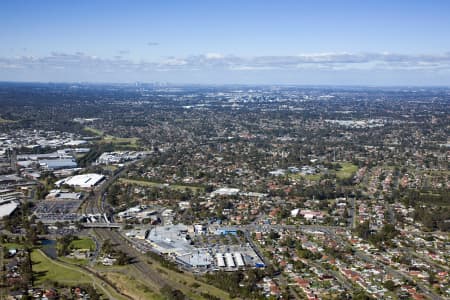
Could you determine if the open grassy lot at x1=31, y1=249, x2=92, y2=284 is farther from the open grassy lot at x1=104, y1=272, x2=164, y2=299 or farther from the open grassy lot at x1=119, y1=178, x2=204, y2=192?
the open grassy lot at x1=119, y1=178, x2=204, y2=192

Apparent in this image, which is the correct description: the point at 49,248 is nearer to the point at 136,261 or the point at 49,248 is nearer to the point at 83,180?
the point at 136,261

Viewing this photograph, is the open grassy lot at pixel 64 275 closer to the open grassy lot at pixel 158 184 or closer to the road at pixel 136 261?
the road at pixel 136 261

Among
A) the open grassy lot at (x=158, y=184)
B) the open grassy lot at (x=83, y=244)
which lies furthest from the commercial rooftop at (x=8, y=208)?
the open grassy lot at (x=158, y=184)

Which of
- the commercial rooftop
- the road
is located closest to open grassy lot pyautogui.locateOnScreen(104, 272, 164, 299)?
the road

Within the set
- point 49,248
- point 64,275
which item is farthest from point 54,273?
point 49,248

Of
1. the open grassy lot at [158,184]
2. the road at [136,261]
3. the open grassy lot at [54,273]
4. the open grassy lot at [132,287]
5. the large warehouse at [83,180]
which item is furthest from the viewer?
the large warehouse at [83,180]

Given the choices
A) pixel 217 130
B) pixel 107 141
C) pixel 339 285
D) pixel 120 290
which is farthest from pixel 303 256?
pixel 217 130

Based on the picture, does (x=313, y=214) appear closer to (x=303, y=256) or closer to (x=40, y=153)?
(x=303, y=256)
